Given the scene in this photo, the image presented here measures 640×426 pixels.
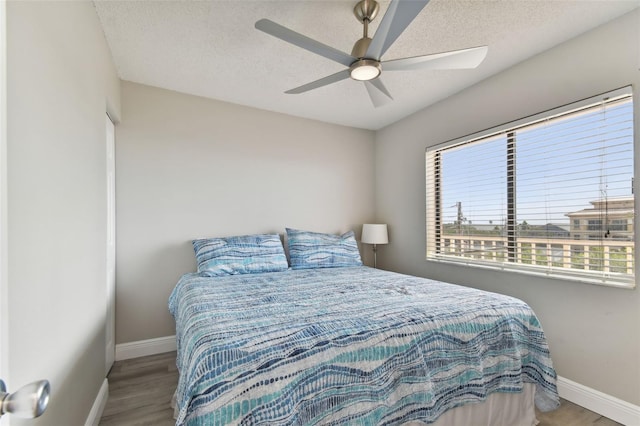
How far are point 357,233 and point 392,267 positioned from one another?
0.64 metres

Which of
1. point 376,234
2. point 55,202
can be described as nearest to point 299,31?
point 55,202

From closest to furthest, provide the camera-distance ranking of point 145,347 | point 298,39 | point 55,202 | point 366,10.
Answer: point 55,202 < point 298,39 < point 366,10 < point 145,347

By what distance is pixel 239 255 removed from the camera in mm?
2703

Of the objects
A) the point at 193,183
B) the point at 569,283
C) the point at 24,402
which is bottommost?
the point at 569,283

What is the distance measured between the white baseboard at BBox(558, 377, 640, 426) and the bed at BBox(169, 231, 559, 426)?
549mm

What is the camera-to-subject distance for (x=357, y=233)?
12.8 feet

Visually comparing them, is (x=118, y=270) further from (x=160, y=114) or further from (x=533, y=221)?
(x=533, y=221)

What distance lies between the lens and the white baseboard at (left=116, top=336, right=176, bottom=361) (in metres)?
2.59

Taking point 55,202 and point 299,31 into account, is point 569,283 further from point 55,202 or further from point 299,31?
point 55,202

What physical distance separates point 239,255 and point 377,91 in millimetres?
1868

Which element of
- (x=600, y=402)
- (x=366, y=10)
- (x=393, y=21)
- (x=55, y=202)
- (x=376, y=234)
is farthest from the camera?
(x=376, y=234)

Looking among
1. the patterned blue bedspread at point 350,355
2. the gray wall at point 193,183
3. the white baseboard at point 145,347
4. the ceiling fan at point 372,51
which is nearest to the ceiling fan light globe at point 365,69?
the ceiling fan at point 372,51

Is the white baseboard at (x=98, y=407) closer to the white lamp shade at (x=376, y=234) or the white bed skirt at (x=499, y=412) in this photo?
the white bed skirt at (x=499, y=412)

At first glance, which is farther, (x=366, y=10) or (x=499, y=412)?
(x=366, y=10)
